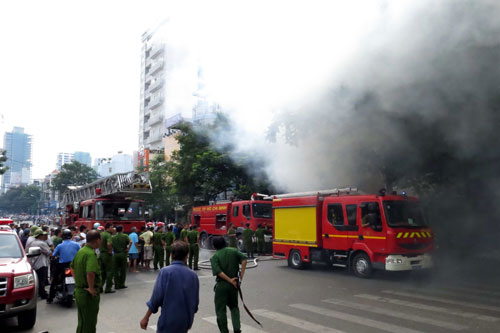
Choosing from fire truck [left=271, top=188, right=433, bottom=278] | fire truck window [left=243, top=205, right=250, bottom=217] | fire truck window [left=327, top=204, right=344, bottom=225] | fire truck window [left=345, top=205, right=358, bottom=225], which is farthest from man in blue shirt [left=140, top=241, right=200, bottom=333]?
fire truck window [left=243, top=205, right=250, bottom=217]

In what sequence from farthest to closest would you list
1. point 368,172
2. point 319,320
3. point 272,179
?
point 272,179 < point 368,172 < point 319,320

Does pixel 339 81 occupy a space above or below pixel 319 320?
above

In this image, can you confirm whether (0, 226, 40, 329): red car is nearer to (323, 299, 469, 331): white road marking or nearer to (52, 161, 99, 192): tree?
(323, 299, 469, 331): white road marking

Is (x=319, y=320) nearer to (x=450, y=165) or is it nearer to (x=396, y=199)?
(x=396, y=199)

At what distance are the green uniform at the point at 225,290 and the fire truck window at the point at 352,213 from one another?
6.23 m

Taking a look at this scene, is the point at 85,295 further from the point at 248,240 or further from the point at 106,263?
the point at 248,240

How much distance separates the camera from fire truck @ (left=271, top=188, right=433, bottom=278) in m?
9.93

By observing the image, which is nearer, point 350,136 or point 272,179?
point 350,136

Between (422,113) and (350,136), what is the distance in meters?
2.92

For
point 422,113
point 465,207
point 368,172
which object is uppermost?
point 422,113

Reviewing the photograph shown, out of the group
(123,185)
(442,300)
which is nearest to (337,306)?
(442,300)

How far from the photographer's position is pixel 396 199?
34.6 feet

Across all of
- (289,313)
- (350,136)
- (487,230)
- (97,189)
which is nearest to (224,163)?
(97,189)

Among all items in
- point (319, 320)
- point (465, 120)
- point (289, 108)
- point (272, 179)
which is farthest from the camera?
point (272, 179)
